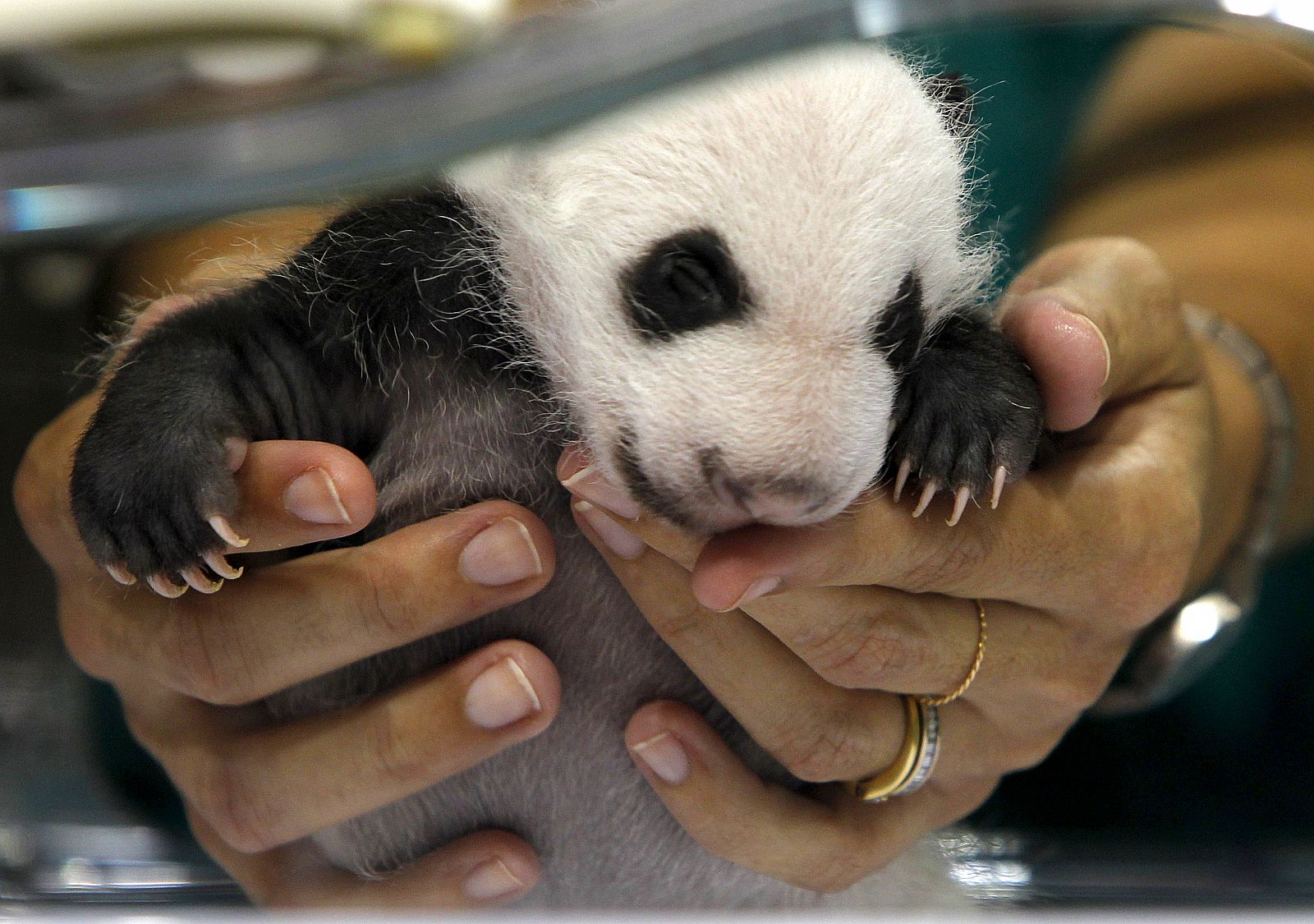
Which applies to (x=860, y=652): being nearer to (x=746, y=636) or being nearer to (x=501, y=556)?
(x=746, y=636)

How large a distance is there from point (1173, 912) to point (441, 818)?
2.25 feet

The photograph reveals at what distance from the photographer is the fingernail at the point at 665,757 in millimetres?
1069

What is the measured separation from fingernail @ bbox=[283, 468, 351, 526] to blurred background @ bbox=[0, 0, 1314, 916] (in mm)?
200

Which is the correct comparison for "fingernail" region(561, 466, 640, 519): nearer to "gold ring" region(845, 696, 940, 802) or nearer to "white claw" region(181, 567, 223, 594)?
"white claw" region(181, 567, 223, 594)

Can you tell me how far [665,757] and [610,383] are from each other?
39 cm

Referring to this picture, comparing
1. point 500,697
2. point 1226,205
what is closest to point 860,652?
point 500,697

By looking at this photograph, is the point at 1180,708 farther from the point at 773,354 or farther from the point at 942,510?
the point at 773,354

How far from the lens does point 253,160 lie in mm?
455

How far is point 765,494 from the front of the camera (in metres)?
0.80

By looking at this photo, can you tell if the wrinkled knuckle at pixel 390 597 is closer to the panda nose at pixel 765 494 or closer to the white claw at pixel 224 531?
the white claw at pixel 224 531

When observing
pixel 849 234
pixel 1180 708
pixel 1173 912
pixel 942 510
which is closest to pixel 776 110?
pixel 849 234

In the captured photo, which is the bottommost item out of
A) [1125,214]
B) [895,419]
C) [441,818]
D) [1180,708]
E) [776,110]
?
[1180,708]

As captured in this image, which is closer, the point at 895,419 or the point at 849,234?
the point at 849,234

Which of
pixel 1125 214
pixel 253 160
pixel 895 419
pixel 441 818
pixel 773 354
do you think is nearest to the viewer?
pixel 253 160
